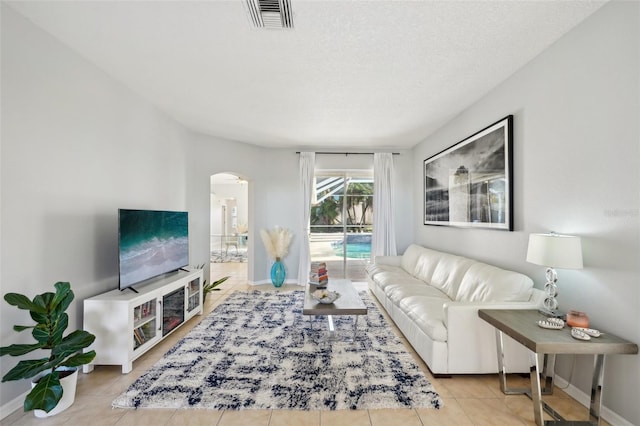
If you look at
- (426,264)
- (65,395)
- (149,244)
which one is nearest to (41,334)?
(65,395)

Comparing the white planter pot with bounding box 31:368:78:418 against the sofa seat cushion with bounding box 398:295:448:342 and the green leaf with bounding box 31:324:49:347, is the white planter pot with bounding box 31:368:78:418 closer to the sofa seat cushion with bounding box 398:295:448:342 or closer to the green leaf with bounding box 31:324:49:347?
the green leaf with bounding box 31:324:49:347

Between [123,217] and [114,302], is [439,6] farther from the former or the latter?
[114,302]

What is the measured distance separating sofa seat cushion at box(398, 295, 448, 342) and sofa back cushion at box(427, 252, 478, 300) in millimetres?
A: 232

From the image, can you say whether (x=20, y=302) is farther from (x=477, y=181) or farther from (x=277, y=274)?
(x=477, y=181)

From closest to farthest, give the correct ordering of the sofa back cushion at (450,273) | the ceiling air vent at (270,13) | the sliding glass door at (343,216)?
the ceiling air vent at (270,13)
the sofa back cushion at (450,273)
the sliding glass door at (343,216)

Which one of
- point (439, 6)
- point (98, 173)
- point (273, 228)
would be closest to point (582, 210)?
point (439, 6)

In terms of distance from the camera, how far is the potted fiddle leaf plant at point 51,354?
1796 millimetres

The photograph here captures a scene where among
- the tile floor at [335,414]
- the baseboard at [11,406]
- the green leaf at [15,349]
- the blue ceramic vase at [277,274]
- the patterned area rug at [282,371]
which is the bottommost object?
the tile floor at [335,414]

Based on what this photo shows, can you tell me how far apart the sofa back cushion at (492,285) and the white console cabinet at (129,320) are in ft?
10.3

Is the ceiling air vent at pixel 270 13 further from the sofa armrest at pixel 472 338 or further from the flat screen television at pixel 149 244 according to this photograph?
the sofa armrest at pixel 472 338

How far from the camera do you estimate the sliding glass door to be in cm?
591

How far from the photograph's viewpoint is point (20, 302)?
6.12ft

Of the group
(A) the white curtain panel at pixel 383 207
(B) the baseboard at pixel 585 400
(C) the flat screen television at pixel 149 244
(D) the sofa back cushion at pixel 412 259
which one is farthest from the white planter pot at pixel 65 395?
(A) the white curtain panel at pixel 383 207

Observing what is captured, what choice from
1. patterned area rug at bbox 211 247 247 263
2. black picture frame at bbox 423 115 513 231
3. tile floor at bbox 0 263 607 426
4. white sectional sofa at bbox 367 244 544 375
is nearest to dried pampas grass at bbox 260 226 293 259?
white sectional sofa at bbox 367 244 544 375
